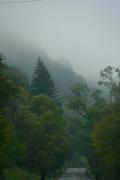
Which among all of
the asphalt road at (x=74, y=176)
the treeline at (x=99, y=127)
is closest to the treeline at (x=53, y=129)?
the treeline at (x=99, y=127)

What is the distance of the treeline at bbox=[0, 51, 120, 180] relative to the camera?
4491 cm

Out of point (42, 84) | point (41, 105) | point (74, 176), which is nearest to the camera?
point (41, 105)

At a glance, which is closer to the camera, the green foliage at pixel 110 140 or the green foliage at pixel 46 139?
the green foliage at pixel 110 140

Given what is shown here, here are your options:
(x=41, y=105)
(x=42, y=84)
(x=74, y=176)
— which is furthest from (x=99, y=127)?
(x=74, y=176)

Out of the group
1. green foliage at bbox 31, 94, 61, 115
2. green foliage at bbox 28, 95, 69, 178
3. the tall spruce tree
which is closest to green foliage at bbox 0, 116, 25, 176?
green foliage at bbox 28, 95, 69, 178

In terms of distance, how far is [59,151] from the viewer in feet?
210

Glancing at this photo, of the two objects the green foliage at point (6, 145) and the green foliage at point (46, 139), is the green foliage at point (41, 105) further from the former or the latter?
the green foliage at point (6, 145)

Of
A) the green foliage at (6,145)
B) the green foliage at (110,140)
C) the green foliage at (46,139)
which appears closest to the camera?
the green foliage at (6,145)

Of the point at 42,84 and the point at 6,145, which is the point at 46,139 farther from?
the point at 42,84

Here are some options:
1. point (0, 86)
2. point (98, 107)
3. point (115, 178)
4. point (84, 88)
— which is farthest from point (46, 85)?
point (0, 86)

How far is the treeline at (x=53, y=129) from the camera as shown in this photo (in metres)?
44.9

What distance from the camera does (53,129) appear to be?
64250 mm

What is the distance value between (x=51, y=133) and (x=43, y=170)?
4909 millimetres

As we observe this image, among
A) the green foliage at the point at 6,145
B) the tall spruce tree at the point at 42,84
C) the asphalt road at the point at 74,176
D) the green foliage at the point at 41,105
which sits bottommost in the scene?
the asphalt road at the point at 74,176
